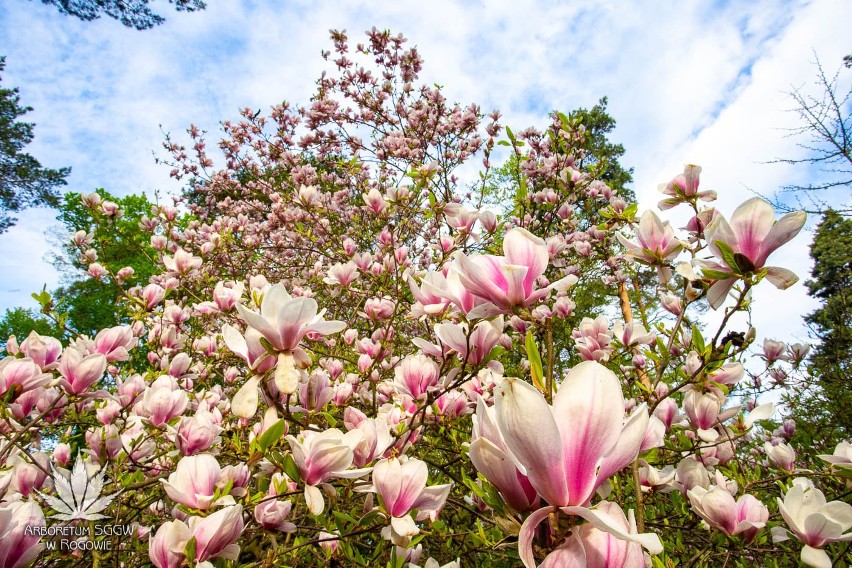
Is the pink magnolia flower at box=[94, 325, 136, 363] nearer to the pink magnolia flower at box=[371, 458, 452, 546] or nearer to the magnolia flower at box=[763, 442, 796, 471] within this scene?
the pink magnolia flower at box=[371, 458, 452, 546]

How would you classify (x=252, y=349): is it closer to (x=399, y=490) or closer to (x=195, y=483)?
(x=195, y=483)

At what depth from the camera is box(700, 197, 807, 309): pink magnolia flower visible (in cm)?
86

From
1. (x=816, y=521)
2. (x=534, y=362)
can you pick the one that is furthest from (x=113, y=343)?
(x=816, y=521)

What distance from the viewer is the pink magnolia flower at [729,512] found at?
1108mm

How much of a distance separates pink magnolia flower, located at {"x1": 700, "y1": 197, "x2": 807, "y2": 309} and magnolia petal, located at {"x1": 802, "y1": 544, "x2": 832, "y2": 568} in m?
0.67

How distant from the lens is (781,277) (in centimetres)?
93

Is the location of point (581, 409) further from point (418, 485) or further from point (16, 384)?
point (16, 384)

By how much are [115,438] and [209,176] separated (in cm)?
563

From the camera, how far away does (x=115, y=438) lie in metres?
1.46

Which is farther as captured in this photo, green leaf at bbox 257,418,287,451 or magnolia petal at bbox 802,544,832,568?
magnolia petal at bbox 802,544,832,568

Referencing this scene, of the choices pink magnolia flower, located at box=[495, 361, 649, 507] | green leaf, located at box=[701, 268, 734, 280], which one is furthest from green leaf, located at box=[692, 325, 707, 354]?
pink magnolia flower, located at box=[495, 361, 649, 507]

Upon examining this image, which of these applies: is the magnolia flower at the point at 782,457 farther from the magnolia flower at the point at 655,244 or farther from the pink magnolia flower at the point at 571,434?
the pink magnolia flower at the point at 571,434

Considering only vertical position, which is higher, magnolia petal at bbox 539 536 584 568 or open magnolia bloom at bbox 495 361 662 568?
open magnolia bloom at bbox 495 361 662 568

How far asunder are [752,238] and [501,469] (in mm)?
762
